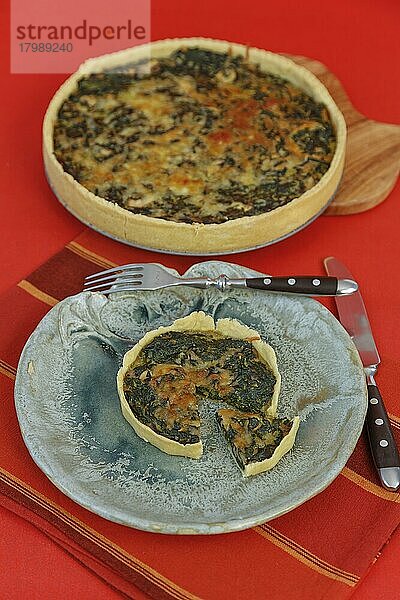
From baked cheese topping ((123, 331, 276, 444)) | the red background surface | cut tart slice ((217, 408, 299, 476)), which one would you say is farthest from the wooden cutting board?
cut tart slice ((217, 408, 299, 476))

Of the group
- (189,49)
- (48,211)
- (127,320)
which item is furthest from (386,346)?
(189,49)

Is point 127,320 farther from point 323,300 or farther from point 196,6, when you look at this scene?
point 196,6

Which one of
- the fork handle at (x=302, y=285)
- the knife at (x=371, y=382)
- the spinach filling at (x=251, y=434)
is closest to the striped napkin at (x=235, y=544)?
the knife at (x=371, y=382)

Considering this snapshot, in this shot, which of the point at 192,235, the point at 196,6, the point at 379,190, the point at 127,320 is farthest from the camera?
the point at 196,6

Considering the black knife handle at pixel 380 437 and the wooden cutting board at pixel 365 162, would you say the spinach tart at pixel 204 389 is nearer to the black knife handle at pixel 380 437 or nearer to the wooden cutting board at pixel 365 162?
the black knife handle at pixel 380 437

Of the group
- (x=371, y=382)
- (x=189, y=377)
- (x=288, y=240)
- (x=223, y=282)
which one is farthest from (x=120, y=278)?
(x=371, y=382)

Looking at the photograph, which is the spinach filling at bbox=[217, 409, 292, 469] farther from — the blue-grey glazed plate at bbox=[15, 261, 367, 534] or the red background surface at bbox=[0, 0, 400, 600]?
the red background surface at bbox=[0, 0, 400, 600]
